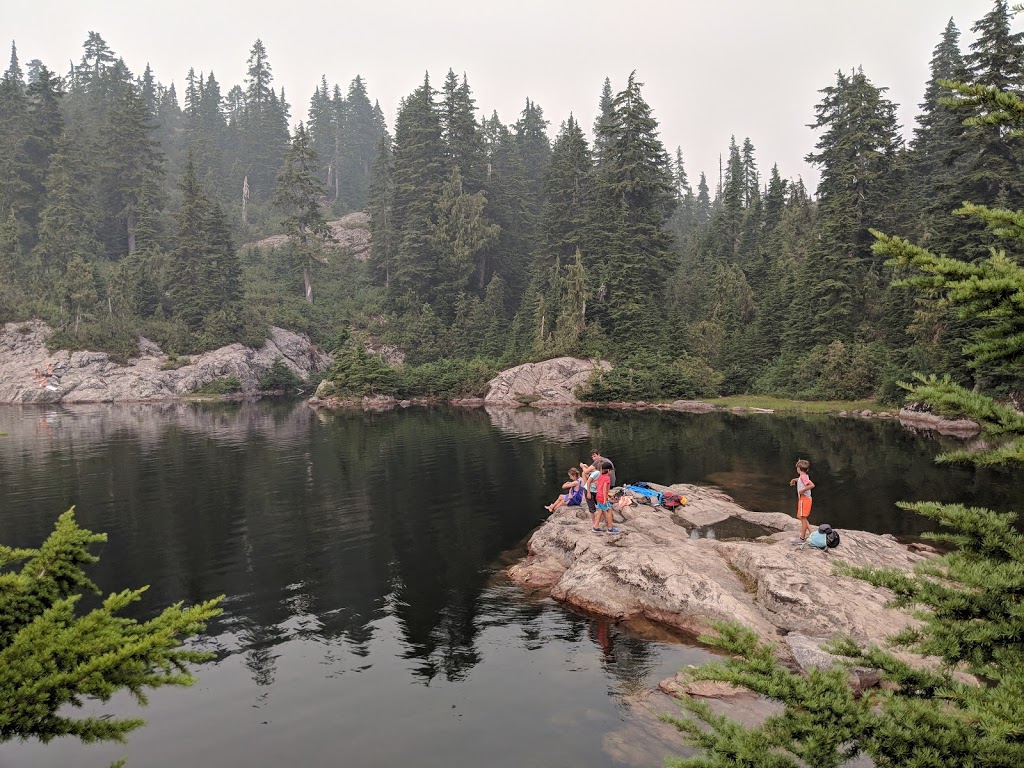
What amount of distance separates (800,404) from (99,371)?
73603 millimetres

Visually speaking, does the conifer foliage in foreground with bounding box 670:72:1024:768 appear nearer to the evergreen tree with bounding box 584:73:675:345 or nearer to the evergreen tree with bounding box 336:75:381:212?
the evergreen tree with bounding box 584:73:675:345

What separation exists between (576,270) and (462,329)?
18666 mm

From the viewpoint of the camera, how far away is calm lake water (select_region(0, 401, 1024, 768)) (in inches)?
464

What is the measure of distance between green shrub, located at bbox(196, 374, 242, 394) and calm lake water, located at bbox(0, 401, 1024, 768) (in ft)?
87.2

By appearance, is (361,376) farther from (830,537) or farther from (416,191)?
(830,537)

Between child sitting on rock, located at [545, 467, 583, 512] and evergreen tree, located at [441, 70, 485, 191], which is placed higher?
evergreen tree, located at [441, 70, 485, 191]

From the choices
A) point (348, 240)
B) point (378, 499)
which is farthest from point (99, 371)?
point (378, 499)

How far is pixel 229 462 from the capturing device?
3688 cm

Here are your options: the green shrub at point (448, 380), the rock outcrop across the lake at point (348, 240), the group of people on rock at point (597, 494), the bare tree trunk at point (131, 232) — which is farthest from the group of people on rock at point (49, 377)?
the group of people on rock at point (597, 494)

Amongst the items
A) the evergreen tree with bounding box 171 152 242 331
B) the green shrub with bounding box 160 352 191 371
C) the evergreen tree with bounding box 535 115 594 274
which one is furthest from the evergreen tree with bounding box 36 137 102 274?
the evergreen tree with bounding box 535 115 594 274

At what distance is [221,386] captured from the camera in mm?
75688

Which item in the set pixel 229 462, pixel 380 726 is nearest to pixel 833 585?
pixel 380 726

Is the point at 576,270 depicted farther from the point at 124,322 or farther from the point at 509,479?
the point at 124,322

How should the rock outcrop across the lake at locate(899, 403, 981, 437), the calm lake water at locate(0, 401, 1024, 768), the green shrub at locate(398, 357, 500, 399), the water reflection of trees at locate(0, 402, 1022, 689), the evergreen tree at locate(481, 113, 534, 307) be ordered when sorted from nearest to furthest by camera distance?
1. the calm lake water at locate(0, 401, 1024, 768)
2. the water reflection of trees at locate(0, 402, 1022, 689)
3. the rock outcrop across the lake at locate(899, 403, 981, 437)
4. the green shrub at locate(398, 357, 500, 399)
5. the evergreen tree at locate(481, 113, 534, 307)
